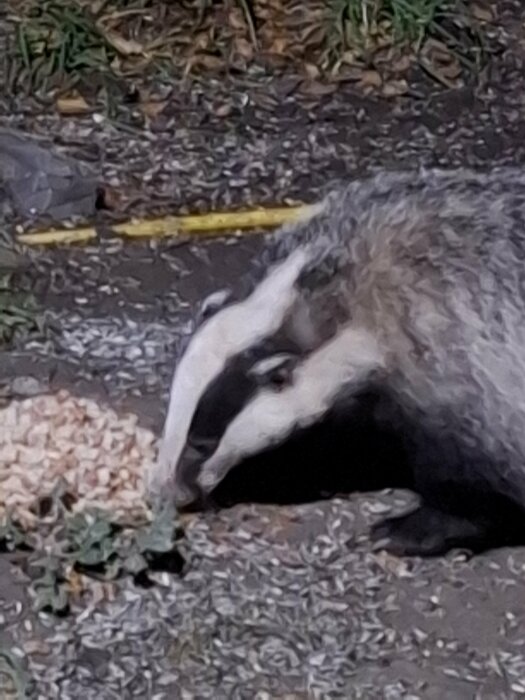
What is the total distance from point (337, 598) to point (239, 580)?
0.20 m

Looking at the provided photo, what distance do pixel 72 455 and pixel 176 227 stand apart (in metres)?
1.01

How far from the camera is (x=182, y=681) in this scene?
11.8 ft

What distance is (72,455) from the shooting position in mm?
4035

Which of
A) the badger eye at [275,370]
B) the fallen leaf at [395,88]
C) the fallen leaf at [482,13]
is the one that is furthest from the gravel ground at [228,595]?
the fallen leaf at [482,13]

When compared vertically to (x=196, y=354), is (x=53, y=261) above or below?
below

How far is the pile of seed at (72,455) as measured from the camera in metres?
3.95

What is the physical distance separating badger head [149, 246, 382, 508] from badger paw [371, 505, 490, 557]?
11.4 inches

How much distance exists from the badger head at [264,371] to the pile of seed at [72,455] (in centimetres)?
11

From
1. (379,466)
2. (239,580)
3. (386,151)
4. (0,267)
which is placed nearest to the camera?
(239,580)

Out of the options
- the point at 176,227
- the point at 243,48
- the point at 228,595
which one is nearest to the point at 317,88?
the point at 243,48

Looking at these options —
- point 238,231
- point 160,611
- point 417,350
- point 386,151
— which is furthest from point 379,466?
point 386,151

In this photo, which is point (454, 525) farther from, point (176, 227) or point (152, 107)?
point (152, 107)

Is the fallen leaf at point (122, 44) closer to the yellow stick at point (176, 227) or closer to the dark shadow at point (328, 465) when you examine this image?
the yellow stick at point (176, 227)

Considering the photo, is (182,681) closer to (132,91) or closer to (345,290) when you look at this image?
(345,290)
